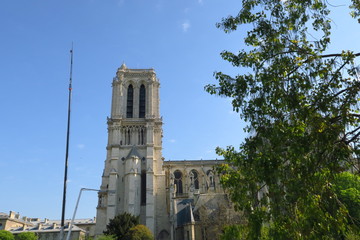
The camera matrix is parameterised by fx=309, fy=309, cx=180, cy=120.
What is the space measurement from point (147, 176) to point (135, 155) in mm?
3847

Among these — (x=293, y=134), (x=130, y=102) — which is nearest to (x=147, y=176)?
(x=130, y=102)

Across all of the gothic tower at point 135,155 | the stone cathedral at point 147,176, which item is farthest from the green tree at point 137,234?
the gothic tower at point 135,155

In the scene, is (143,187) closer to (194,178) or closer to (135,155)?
(135,155)

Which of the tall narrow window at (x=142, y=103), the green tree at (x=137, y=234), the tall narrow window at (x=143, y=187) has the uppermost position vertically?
the tall narrow window at (x=142, y=103)

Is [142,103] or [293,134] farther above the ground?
[142,103]

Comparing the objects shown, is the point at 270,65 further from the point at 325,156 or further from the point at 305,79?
the point at 325,156

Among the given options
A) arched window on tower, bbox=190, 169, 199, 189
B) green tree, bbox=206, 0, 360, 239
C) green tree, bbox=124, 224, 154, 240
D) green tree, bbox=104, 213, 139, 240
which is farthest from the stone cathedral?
green tree, bbox=206, 0, 360, 239

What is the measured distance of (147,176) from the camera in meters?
47.7

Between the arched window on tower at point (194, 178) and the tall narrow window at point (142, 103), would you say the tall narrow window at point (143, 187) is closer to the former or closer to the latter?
the arched window on tower at point (194, 178)

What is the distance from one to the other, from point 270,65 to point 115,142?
4422 centimetres

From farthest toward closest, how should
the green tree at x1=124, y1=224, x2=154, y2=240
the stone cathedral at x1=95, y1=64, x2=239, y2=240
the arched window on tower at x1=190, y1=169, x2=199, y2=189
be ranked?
the arched window on tower at x1=190, y1=169, x2=199, y2=189 → the stone cathedral at x1=95, y1=64, x2=239, y2=240 → the green tree at x1=124, y1=224, x2=154, y2=240

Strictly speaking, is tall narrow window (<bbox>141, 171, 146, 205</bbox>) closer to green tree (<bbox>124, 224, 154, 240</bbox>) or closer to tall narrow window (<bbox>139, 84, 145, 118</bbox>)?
tall narrow window (<bbox>139, 84, 145, 118</bbox>)

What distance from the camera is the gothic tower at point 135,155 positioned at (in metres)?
45.8

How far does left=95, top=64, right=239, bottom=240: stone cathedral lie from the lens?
41791 mm
